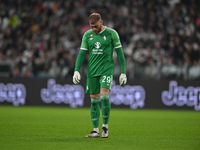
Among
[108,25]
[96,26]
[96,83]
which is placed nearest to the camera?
[96,26]

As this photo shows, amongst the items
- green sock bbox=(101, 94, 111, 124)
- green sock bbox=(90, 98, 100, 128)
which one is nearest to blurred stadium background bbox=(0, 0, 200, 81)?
green sock bbox=(90, 98, 100, 128)

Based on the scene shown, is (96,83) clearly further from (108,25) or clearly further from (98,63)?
(108,25)

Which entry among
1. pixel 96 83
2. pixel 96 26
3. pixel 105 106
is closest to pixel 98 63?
pixel 96 83

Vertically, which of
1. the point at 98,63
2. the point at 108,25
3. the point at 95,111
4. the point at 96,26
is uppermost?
the point at 108,25

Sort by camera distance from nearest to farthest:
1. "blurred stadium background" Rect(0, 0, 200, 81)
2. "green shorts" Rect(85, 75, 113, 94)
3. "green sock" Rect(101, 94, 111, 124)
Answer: "green sock" Rect(101, 94, 111, 124) < "green shorts" Rect(85, 75, 113, 94) < "blurred stadium background" Rect(0, 0, 200, 81)

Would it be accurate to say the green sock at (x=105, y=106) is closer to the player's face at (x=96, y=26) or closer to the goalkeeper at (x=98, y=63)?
the goalkeeper at (x=98, y=63)

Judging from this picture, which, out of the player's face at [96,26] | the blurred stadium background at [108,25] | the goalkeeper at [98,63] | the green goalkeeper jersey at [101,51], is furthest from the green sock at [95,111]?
the blurred stadium background at [108,25]

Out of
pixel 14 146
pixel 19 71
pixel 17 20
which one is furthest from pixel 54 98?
pixel 14 146

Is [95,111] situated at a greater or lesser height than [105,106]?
lesser

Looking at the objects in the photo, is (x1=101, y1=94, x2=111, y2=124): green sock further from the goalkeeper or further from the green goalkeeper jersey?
the green goalkeeper jersey

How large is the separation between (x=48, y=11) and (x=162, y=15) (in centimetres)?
687

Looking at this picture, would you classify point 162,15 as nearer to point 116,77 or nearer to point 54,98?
point 116,77

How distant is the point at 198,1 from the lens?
2227 centimetres

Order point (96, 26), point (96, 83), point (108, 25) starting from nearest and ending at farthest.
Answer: point (96, 26), point (96, 83), point (108, 25)
